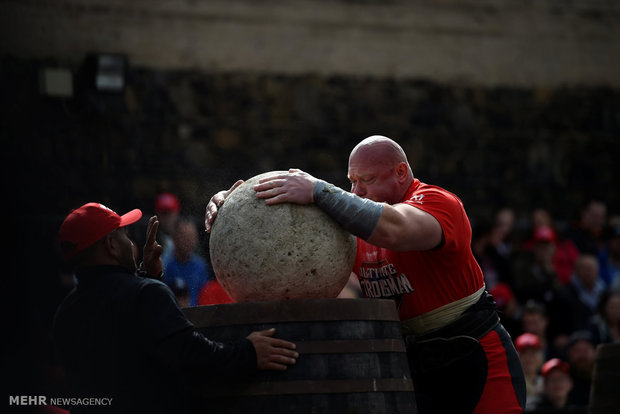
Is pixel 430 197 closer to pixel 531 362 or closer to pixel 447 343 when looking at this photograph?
pixel 447 343

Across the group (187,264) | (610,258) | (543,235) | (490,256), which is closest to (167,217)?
(187,264)

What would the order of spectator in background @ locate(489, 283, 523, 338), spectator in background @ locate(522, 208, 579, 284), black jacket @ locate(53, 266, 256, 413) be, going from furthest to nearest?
spectator in background @ locate(522, 208, 579, 284) < spectator in background @ locate(489, 283, 523, 338) < black jacket @ locate(53, 266, 256, 413)

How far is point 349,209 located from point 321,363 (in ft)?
2.56

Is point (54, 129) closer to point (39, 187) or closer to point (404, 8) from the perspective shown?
point (39, 187)

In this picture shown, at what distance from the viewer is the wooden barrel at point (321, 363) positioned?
5652 millimetres

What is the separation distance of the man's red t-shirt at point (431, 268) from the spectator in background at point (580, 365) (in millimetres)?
4981

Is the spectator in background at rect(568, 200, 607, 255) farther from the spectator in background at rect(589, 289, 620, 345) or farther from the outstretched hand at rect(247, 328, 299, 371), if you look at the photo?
the outstretched hand at rect(247, 328, 299, 371)

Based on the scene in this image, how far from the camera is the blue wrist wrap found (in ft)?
19.3

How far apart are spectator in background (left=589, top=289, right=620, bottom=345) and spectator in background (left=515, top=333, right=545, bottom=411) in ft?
4.22

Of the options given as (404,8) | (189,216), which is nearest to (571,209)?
(404,8)

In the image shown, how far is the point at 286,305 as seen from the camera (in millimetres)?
5805

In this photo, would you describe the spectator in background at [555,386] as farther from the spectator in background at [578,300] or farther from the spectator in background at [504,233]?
the spectator in background at [504,233]

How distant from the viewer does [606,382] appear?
7387 millimetres

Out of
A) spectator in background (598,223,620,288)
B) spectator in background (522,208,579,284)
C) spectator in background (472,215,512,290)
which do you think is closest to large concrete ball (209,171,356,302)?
spectator in background (472,215,512,290)
